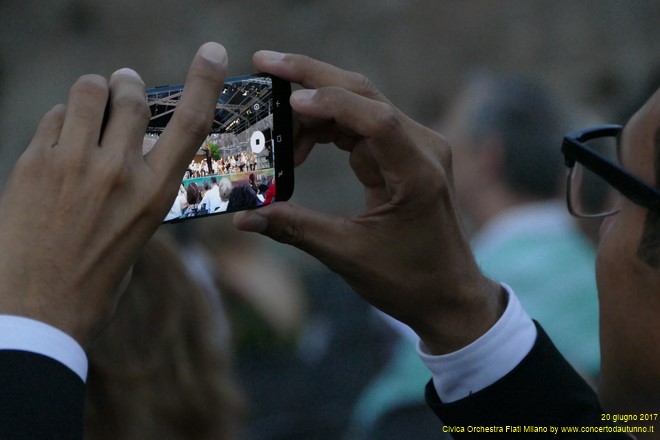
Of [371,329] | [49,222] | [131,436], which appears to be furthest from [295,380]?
[49,222]

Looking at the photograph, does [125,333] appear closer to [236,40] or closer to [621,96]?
[236,40]

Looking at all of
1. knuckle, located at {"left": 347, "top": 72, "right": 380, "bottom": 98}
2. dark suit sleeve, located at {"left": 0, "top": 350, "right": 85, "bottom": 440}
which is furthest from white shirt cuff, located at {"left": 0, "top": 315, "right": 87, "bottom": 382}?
knuckle, located at {"left": 347, "top": 72, "right": 380, "bottom": 98}

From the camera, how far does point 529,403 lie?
121 cm

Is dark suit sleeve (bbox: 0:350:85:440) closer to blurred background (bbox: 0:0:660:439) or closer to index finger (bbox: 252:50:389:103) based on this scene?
index finger (bbox: 252:50:389:103)

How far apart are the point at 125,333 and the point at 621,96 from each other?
1.73 m

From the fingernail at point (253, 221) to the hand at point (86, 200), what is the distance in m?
0.24

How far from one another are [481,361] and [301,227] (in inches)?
13.9

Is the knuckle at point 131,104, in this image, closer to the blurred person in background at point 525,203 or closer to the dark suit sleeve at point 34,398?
the dark suit sleeve at point 34,398

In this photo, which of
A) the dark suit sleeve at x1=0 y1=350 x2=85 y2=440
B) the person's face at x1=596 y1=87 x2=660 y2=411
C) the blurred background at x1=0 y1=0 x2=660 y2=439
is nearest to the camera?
the dark suit sleeve at x1=0 y1=350 x2=85 y2=440

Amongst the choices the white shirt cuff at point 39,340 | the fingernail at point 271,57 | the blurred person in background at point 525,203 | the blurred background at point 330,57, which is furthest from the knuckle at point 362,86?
the blurred person in background at point 525,203

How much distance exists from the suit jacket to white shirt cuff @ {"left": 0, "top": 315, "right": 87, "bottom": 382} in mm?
634

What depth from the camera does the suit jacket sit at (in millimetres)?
1203

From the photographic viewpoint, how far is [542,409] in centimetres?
121

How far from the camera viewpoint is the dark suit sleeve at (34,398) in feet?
2.44
